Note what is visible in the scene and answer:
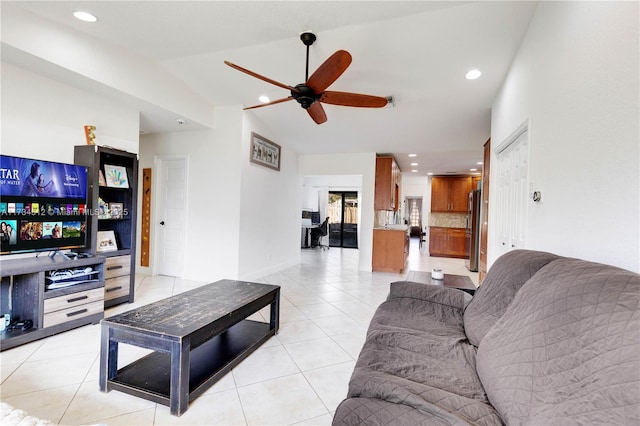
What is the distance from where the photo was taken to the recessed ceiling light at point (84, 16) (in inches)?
105

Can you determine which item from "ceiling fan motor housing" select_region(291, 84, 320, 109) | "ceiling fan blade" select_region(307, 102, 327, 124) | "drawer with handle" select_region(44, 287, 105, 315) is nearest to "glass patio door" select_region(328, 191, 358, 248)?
"ceiling fan blade" select_region(307, 102, 327, 124)

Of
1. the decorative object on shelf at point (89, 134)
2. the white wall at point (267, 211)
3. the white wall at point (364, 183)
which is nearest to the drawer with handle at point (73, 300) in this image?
the decorative object on shelf at point (89, 134)

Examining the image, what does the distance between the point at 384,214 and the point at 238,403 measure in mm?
5204

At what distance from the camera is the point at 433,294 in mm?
2293

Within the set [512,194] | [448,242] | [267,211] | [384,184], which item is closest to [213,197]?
[267,211]

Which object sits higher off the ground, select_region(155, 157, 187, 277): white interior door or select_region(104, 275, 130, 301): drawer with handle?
select_region(155, 157, 187, 277): white interior door

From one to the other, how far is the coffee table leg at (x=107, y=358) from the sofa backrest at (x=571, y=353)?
2.05 metres

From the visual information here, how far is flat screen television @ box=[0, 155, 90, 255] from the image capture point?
2.53m

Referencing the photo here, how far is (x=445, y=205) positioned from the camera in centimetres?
861

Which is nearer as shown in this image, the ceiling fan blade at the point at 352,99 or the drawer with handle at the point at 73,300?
the drawer with handle at the point at 73,300

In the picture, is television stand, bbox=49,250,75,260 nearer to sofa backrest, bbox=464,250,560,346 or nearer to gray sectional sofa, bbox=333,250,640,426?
gray sectional sofa, bbox=333,250,640,426

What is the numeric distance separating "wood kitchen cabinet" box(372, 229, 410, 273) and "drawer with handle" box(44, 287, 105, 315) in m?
4.49

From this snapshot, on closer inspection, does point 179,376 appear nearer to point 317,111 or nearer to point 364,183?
point 317,111

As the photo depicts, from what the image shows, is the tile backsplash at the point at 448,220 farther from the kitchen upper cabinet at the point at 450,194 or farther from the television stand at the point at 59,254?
the television stand at the point at 59,254
